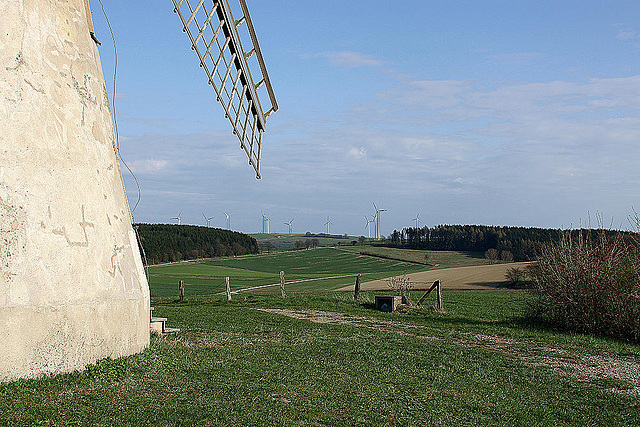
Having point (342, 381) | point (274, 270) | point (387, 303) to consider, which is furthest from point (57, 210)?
point (274, 270)

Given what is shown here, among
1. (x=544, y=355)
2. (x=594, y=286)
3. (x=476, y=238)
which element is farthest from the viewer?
(x=476, y=238)

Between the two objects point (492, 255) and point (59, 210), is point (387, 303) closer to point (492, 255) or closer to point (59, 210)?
point (59, 210)

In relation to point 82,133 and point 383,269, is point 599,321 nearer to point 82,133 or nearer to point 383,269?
point 82,133

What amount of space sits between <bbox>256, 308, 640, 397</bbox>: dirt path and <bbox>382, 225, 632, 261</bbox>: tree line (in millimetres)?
65211

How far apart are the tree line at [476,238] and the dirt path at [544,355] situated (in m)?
65.2

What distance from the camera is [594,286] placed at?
1864 cm

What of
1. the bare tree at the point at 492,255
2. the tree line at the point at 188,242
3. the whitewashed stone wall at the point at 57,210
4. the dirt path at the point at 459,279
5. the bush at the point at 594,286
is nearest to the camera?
the whitewashed stone wall at the point at 57,210

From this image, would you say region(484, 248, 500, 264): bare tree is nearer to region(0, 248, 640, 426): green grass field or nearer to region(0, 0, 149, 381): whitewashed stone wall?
region(0, 248, 640, 426): green grass field

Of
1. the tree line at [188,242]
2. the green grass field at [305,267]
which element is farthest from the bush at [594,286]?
the tree line at [188,242]

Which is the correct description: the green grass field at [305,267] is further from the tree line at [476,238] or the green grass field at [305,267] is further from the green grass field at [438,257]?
the tree line at [476,238]

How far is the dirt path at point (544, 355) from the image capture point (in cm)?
1187

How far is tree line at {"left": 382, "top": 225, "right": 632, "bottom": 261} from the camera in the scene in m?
86.8

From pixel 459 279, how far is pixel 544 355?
4593cm

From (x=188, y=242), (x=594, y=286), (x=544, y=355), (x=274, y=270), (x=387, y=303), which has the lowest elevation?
(x=274, y=270)
